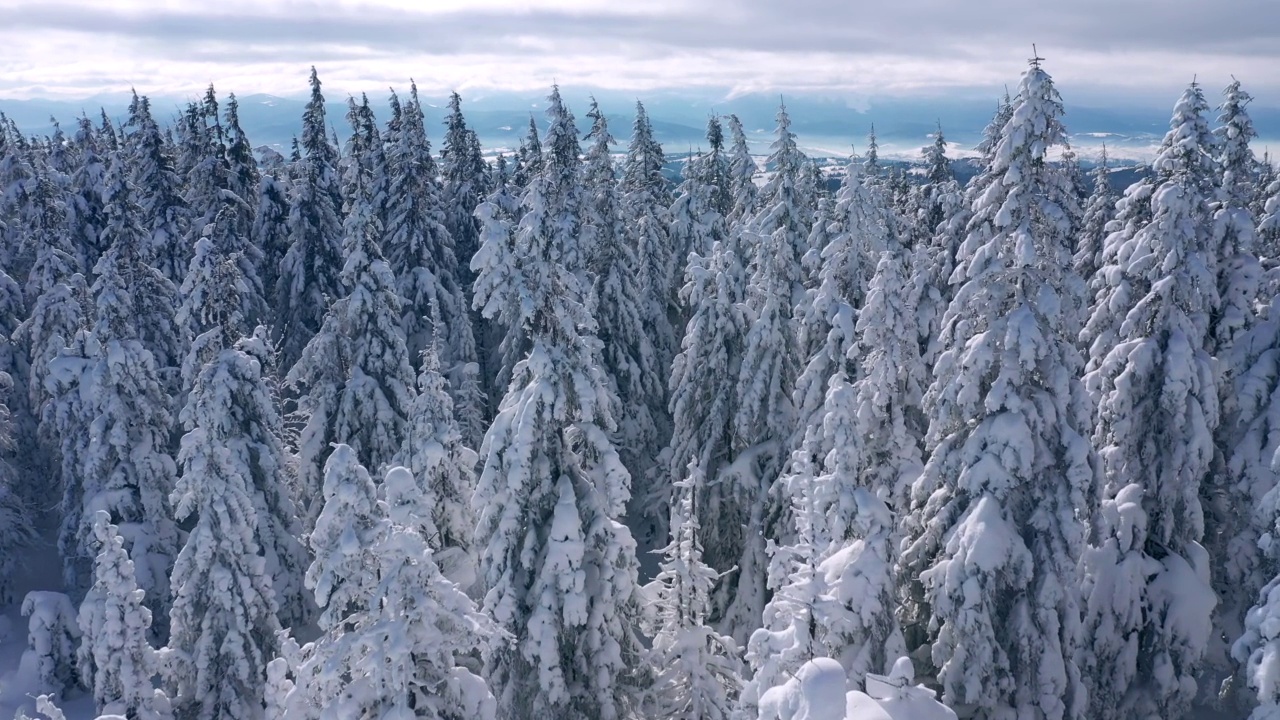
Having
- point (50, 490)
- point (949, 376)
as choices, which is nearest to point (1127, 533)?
point (949, 376)

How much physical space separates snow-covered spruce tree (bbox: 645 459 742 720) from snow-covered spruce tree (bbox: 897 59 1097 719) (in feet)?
14.2

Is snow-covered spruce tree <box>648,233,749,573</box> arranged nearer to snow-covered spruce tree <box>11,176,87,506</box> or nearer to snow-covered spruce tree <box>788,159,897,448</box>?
snow-covered spruce tree <box>788,159,897,448</box>

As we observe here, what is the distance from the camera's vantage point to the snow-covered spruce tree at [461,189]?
138ft

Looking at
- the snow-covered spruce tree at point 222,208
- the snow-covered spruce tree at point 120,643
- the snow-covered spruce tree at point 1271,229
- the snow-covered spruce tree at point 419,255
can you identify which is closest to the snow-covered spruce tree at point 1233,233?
the snow-covered spruce tree at point 1271,229

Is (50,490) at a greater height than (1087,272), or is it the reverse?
(1087,272)

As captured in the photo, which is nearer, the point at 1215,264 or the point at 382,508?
the point at 382,508

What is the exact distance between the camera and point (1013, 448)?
1510 cm

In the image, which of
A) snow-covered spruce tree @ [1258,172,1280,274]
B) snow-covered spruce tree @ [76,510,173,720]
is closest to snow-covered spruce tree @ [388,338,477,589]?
snow-covered spruce tree @ [76,510,173,720]

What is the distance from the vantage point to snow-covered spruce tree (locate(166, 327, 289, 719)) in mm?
17797

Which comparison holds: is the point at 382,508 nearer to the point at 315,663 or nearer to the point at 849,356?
the point at 315,663

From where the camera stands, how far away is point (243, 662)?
18.3 metres

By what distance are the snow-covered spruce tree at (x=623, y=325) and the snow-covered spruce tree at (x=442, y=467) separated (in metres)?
11.8

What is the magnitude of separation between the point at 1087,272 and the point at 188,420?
115 feet

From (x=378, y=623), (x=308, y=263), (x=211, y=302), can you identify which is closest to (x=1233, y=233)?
(x=378, y=623)
